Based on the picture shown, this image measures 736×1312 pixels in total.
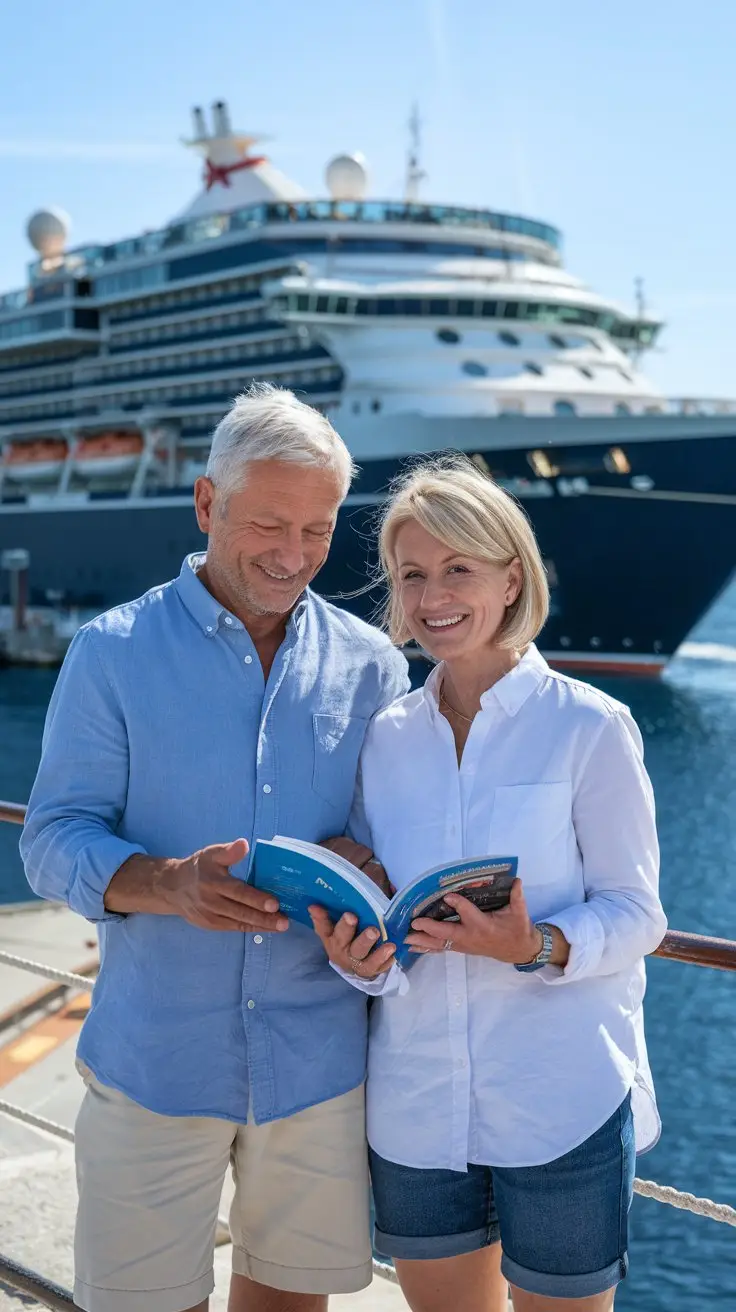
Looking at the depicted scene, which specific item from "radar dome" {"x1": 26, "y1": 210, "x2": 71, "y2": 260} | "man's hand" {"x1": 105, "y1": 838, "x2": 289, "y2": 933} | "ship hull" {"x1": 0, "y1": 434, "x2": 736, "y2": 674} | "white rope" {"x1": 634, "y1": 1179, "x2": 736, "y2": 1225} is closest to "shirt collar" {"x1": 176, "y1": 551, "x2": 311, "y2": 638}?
"man's hand" {"x1": 105, "y1": 838, "x2": 289, "y2": 933}

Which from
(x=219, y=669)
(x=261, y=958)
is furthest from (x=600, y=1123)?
(x=219, y=669)

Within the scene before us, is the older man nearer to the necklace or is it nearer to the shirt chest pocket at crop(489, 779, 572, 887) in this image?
the necklace

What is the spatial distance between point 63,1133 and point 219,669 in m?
1.15

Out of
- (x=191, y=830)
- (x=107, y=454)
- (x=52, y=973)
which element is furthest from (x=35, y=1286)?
(x=107, y=454)

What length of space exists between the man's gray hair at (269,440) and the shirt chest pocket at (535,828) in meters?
0.56

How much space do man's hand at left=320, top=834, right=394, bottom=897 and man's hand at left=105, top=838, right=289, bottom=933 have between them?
0.16 m

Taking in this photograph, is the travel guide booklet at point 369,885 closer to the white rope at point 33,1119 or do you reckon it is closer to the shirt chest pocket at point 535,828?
the shirt chest pocket at point 535,828

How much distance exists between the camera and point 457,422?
23078 millimetres

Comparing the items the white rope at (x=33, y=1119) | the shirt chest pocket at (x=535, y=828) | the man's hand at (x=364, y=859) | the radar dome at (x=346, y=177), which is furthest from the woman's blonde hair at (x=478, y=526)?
the radar dome at (x=346, y=177)

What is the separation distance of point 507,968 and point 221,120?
3433 centimetres

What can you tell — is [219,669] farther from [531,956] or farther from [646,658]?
[646,658]

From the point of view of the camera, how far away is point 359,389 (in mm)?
24750

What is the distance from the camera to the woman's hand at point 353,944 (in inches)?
65.9

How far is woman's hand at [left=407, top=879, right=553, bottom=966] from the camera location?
1.65 m
